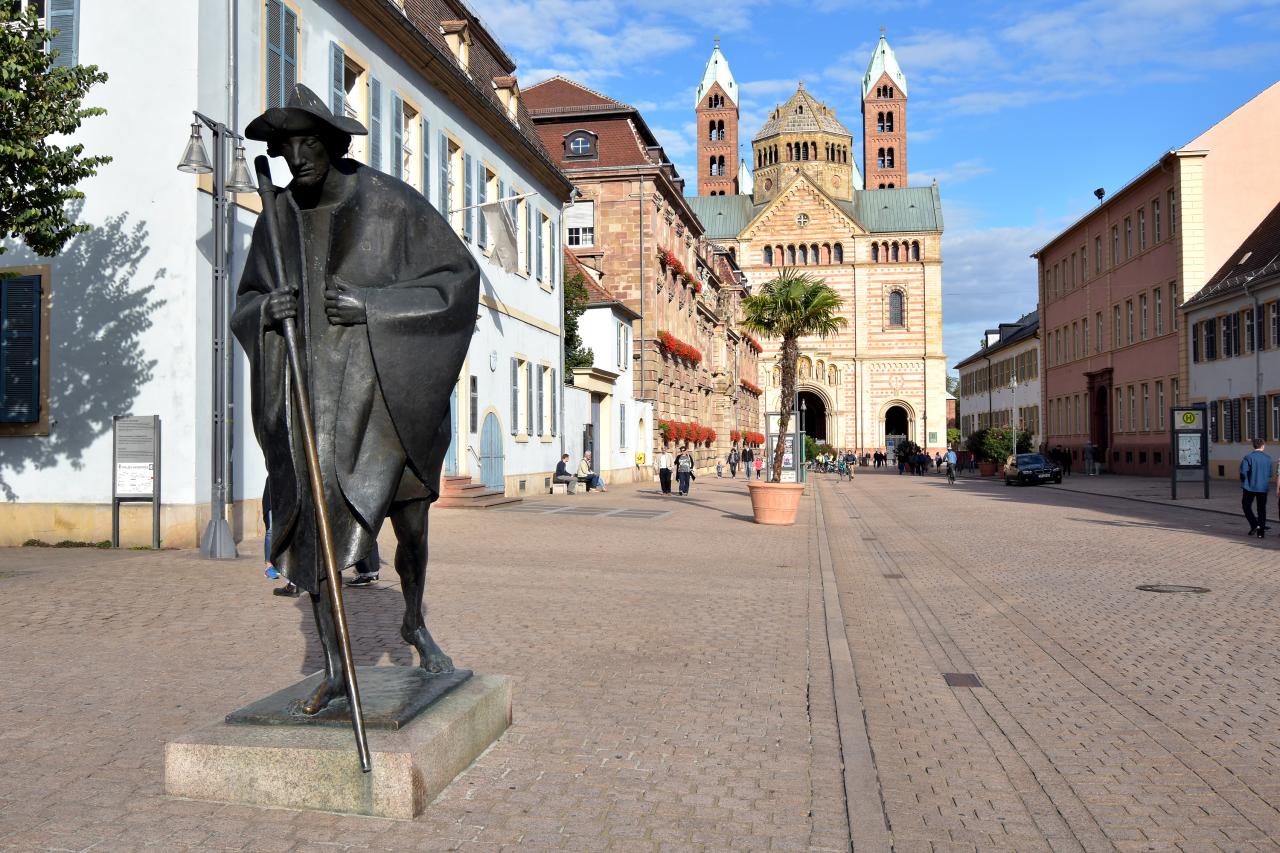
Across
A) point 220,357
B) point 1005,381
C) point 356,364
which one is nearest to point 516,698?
point 356,364

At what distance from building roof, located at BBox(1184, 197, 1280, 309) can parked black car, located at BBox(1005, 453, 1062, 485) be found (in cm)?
797

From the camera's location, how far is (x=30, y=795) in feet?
14.1

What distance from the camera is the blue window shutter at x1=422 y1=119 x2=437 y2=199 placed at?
→ 2188cm

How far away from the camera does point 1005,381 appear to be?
268ft

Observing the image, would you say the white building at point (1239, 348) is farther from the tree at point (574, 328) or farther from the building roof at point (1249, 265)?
the tree at point (574, 328)

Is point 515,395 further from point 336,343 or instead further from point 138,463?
point 336,343

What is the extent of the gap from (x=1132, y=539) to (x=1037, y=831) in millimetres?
15103

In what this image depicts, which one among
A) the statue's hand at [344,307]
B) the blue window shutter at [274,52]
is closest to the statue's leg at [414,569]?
the statue's hand at [344,307]

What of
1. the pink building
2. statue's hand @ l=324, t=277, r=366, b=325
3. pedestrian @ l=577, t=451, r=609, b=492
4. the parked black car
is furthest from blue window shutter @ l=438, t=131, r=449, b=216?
the pink building

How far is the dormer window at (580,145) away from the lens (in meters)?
44.0

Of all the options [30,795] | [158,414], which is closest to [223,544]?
[158,414]

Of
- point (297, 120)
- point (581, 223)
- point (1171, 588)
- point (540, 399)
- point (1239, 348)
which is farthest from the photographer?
point (581, 223)

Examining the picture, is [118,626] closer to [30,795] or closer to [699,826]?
[30,795]

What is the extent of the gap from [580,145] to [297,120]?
4123 cm
